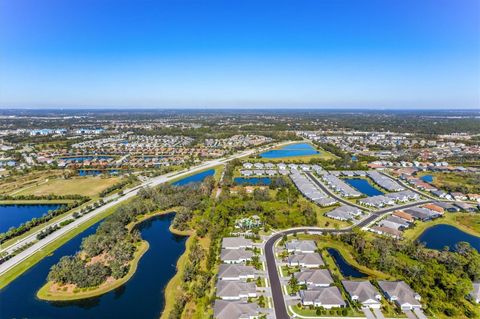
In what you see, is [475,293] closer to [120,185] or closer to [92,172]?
[120,185]

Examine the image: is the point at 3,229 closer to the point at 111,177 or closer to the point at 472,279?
the point at 111,177

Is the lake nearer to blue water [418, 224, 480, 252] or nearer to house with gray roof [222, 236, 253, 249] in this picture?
house with gray roof [222, 236, 253, 249]

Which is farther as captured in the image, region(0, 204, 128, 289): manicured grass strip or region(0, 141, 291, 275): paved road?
region(0, 141, 291, 275): paved road

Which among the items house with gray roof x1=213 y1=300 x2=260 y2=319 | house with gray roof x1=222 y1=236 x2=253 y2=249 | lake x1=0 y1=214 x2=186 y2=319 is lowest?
lake x1=0 y1=214 x2=186 y2=319

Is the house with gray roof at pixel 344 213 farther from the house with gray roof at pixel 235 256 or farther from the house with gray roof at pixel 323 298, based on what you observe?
the house with gray roof at pixel 323 298

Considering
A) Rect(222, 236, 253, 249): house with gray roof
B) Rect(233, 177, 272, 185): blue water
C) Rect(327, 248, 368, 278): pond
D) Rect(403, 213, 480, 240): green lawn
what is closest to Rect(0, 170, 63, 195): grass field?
Rect(233, 177, 272, 185): blue water

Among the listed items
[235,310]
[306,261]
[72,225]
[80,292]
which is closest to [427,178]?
[306,261]

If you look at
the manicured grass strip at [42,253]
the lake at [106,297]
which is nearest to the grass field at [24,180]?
the manicured grass strip at [42,253]
